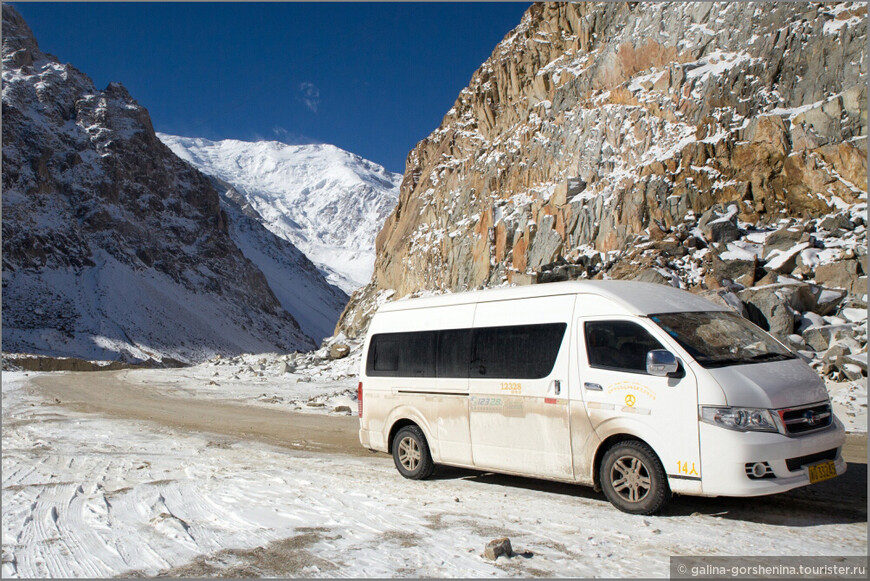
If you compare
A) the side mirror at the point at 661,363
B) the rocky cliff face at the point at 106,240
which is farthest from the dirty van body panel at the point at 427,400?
the rocky cliff face at the point at 106,240

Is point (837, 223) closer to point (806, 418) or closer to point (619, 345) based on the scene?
point (806, 418)

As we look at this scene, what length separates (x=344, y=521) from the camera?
617cm

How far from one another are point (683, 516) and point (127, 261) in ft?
411

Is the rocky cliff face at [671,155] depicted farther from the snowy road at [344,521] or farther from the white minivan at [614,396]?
the snowy road at [344,521]

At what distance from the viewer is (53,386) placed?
26.1 metres

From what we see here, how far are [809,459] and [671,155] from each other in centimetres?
2300

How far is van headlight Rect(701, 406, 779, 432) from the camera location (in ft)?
18.5

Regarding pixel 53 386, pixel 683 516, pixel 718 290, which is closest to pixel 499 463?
pixel 683 516

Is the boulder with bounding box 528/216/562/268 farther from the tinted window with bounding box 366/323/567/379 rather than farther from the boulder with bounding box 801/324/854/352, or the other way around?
the tinted window with bounding box 366/323/567/379

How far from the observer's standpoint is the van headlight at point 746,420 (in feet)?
18.5

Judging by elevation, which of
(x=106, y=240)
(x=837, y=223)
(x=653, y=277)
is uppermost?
(x=106, y=240)

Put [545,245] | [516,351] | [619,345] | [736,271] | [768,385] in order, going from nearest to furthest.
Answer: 1. [768,385]
2. [619,345]
3. [516,351]
4. [736,271]
5. [545,245]

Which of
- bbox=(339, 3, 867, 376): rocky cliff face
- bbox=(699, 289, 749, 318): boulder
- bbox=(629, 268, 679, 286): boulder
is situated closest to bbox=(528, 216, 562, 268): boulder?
bbox=(339, 3, 867, 376): rocky cliff face

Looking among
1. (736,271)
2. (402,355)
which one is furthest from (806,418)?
(736,271)
